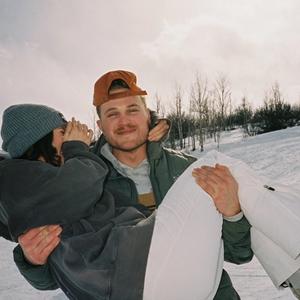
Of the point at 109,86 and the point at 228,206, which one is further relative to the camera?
the point at 109,86

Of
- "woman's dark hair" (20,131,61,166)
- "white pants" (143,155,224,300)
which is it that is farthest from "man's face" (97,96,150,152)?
"white pants" (143,155,224,300)

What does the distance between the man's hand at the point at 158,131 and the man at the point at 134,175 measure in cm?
4

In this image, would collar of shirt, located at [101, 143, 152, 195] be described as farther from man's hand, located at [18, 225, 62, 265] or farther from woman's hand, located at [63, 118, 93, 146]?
man's hand, located at [18, 225, 62, 265]

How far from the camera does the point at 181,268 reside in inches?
55.6

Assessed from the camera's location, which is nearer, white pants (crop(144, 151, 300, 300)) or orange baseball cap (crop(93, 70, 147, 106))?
white pants (crop(144, 151, 300, 300))

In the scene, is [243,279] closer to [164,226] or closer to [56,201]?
[164,226]

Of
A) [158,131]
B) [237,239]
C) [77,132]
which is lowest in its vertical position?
[237,239]

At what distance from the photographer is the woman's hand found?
1775mm

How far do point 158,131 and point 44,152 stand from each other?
0.74 metres

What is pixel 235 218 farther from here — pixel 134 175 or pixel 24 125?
pixel 24 125

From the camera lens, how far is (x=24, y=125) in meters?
1.80

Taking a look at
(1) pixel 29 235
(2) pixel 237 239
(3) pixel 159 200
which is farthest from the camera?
(3) pixel 159 200

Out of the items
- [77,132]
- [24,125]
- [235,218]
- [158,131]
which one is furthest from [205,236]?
[24,125]

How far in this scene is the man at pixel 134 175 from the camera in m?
1.57
